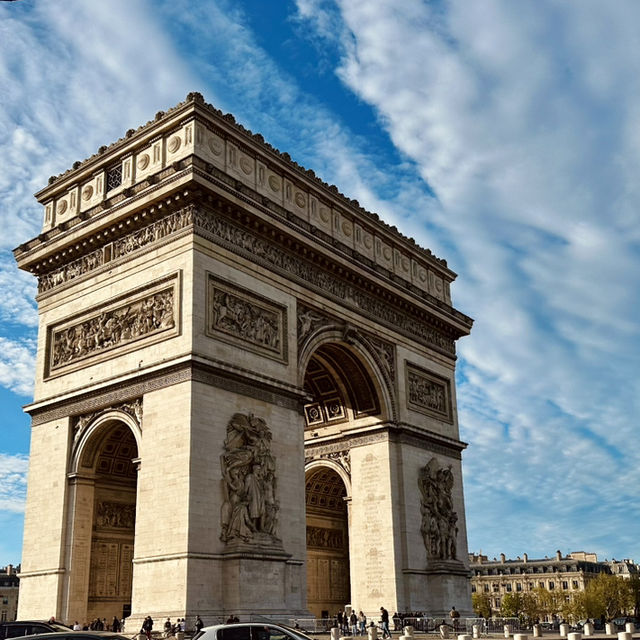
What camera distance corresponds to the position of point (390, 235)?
37.4m

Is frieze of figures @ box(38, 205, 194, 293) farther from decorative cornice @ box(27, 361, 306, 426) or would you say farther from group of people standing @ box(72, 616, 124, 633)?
group of people standing @ box(72, 616, 124, 633)

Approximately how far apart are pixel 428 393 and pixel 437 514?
212 inches

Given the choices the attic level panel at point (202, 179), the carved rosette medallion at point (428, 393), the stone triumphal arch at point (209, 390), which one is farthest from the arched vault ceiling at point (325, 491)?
the attic level panel at point (202, 179)

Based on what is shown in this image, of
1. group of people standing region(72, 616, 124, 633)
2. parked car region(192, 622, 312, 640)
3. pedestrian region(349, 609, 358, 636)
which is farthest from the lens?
pedestrian region(349, 609, 358, 636)

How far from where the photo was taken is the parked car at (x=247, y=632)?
15602 mm

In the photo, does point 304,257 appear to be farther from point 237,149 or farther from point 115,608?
point 115,608

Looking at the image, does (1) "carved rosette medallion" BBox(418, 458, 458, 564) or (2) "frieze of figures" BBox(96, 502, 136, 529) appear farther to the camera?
(1) "carved rosette medallion" BBox(418, 458, 458, 564)

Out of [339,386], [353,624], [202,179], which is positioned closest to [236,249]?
[202,179]

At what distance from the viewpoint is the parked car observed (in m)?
15.6

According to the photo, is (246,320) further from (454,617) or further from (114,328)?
(454,617)

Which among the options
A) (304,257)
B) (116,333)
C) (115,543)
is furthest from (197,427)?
(304,257)

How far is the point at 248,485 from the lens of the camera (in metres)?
26.2

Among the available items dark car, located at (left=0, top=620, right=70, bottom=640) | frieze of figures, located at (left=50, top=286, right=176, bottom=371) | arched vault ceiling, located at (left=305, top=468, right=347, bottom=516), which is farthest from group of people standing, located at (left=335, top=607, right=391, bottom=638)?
dark car, located at (left=0, top=620, right=70, bottom=640)

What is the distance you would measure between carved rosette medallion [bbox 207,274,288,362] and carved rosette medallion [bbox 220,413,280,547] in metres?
2.57
